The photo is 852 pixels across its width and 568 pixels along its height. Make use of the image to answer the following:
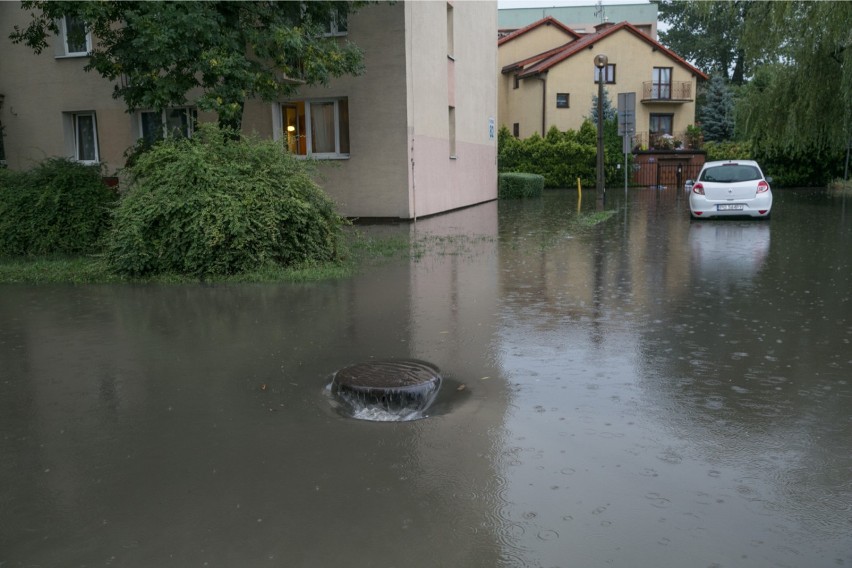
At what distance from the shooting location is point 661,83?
49.5 metres

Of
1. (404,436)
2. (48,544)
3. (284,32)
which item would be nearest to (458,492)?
(404,436)

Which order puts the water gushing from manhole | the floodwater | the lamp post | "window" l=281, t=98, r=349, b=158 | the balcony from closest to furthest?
the floodwater < the water gushing from manhole < "window" l=281, t=98, r=349, b=158 < the lamp post < the balcony

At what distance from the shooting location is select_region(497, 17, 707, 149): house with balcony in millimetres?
48125

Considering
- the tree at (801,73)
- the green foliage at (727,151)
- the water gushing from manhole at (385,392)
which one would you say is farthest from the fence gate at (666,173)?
the water gushing from manhole at (385,392)

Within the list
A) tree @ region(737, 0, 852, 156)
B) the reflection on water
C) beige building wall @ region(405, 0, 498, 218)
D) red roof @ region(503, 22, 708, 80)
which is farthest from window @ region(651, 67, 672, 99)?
the reflection on water

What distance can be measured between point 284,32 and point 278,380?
9906 mm

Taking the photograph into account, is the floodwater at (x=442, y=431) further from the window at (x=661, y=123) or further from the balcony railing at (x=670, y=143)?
the window at (x=661, y=123)

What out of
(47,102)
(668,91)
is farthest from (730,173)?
(668,91)

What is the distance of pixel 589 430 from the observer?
15.4 feet

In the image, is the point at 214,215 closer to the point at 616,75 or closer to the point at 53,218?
the point at 53,218

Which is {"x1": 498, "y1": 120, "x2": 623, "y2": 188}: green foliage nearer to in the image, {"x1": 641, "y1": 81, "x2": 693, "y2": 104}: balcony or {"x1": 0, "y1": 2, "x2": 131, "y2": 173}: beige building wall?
{"x1": 641, "y1": 81, "x2": 693, "y2": 104}: balcony

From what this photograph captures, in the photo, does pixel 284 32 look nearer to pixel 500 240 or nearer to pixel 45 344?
pixel 500 240

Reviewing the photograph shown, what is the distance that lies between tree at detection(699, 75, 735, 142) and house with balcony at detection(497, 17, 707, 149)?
97 centimetres

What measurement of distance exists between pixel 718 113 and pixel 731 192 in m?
35.5
